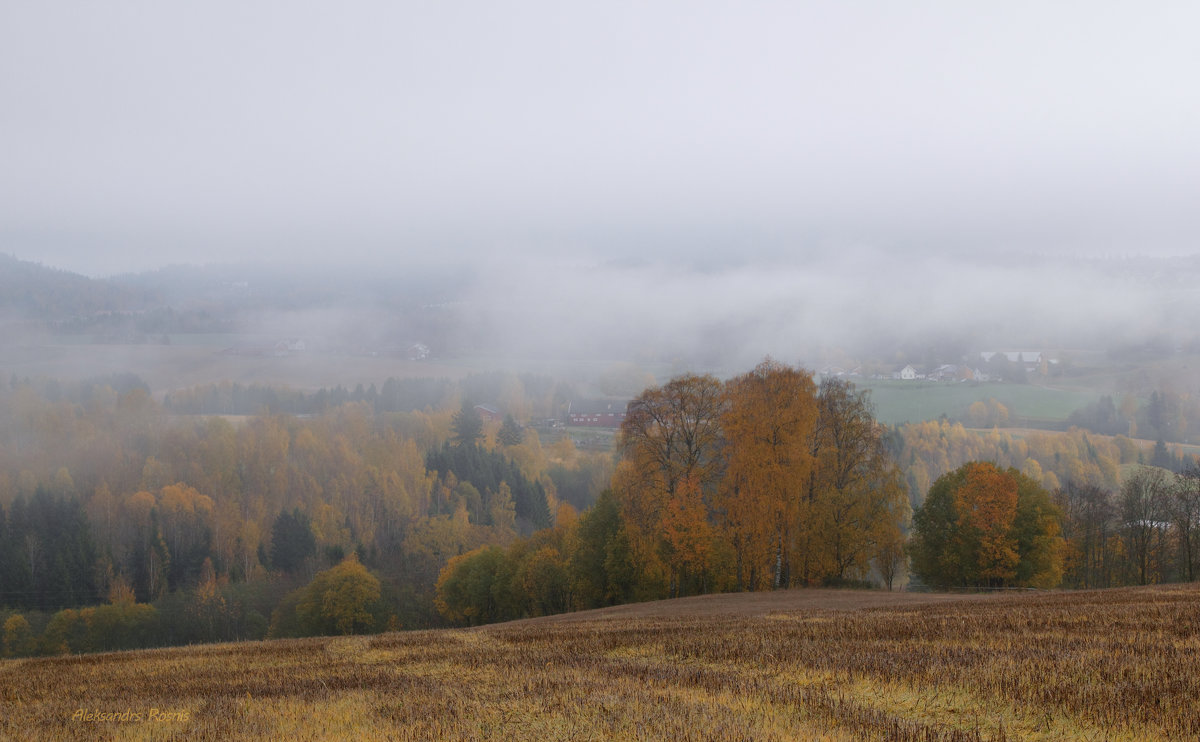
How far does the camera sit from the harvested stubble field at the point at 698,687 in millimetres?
9273

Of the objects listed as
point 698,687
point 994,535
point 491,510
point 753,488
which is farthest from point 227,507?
point 698,687

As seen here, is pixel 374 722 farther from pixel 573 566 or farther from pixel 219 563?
pixel 219 563

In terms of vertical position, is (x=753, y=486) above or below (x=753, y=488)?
above

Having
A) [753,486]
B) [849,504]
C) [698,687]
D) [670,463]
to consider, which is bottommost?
[849,504]

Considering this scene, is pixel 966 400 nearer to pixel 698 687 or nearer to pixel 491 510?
pixel 491 510

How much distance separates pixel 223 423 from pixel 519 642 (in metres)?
170

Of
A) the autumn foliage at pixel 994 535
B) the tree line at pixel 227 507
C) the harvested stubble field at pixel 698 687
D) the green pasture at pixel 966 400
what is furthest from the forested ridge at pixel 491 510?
the harvested stubble field at pixel 698 687

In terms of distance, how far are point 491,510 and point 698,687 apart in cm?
13314

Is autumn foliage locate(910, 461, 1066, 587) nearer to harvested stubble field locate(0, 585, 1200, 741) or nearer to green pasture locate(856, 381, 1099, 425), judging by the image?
harvested stubble field locate(0, 585, 1200, 741)

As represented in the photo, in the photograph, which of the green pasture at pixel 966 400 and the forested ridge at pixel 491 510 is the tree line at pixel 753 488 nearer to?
the forested ridge at pixel 491 510

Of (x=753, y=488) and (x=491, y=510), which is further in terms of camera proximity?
(x=491, y=510)

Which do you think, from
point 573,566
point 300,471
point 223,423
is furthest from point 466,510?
point 573,566

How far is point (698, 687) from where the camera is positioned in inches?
474

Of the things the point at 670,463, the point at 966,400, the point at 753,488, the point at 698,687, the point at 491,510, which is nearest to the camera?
the point at 698,687
